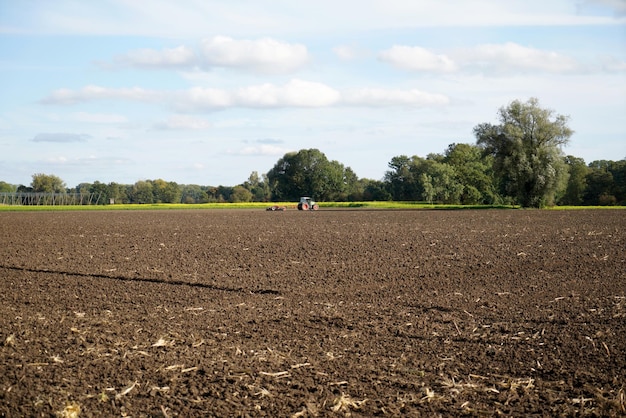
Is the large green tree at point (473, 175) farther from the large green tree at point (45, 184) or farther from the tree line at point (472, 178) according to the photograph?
the large green tree at point (45, 184)

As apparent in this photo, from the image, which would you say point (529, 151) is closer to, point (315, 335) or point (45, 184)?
point (315, 335)

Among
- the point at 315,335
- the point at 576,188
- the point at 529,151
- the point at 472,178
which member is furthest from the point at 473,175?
the point at 315,335

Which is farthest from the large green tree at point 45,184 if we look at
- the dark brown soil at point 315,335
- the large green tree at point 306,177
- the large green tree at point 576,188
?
the dark brown soil at point 315,335

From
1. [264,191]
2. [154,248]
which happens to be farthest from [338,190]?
[154,248]

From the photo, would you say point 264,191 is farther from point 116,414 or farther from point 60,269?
point 116,414

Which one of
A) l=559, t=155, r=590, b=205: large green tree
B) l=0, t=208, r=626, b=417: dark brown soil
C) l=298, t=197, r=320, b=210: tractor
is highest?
l=559, t=155, r=590, b=205: large green tree

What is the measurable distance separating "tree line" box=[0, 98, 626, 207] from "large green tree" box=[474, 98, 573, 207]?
116 mm

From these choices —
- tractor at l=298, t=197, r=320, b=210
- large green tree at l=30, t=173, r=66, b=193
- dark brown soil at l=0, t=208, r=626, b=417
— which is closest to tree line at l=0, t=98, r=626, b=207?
large green tree at l=30, t=173, r=66, b=193

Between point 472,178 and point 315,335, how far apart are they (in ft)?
349

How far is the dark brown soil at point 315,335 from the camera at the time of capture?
7.66 m

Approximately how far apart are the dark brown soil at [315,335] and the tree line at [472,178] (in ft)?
184

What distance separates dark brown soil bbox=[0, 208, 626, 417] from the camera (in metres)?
7.66

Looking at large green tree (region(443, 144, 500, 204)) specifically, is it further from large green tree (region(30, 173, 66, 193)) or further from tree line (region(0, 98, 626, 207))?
large green tree (region(30, 173, 66, 193))

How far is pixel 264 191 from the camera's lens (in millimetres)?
172125
